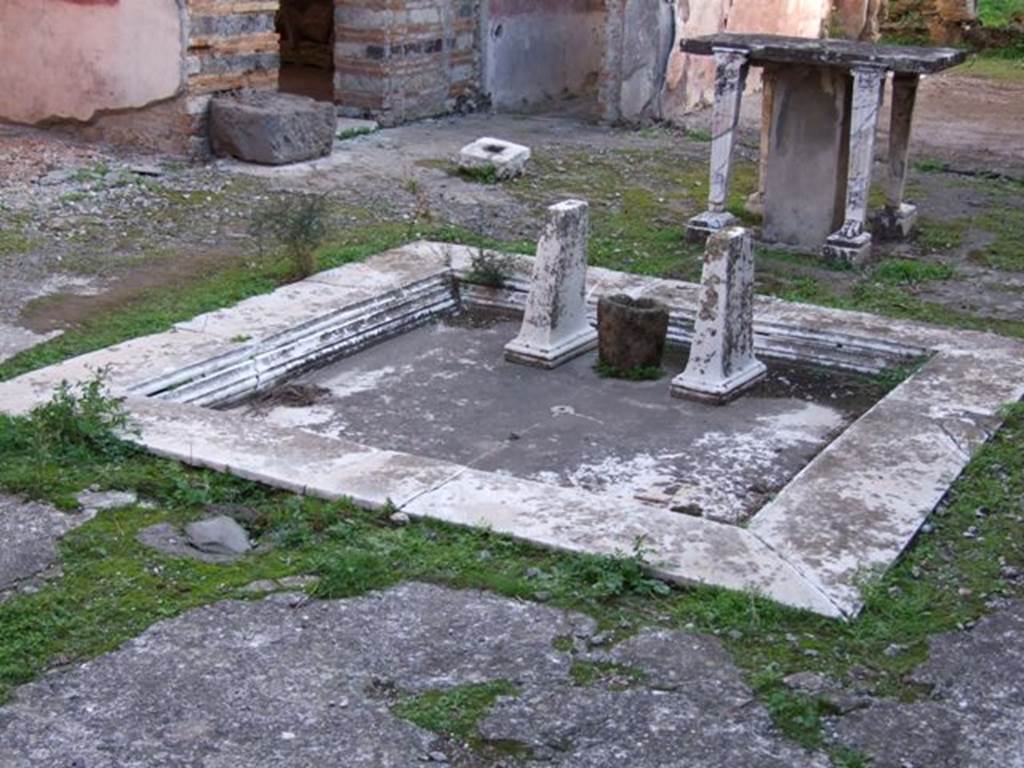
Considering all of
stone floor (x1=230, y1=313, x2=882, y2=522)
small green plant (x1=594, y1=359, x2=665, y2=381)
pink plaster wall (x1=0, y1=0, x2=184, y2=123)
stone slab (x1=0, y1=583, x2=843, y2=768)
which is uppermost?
pink plaster wall (x1=0, y1=0, x2=184, y2=123)

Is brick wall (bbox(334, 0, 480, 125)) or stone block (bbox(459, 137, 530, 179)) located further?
brick wall (bbox(334, 0, 480, 125))

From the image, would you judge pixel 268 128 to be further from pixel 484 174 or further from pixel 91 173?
pixel 484 174

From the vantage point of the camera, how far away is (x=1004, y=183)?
11617 mm

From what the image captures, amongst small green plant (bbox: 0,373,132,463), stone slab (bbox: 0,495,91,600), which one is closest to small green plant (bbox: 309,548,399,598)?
stone slab (bbox: 0,495,91,600)

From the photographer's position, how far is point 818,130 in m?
9.30

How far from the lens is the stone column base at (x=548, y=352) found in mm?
7312

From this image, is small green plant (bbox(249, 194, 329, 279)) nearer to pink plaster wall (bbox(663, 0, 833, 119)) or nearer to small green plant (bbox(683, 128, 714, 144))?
small green plant (bbox(683, 128, 714, 144))

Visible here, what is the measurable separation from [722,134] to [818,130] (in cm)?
57

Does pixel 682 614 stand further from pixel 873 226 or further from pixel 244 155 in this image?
pixel 244 155

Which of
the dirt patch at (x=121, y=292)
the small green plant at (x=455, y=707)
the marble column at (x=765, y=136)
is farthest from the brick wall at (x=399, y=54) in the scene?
the small green plant at (x=455, y=707)

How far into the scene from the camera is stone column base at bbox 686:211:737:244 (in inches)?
370

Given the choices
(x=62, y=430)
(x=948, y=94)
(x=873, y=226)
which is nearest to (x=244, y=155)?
(x=873, y=226)

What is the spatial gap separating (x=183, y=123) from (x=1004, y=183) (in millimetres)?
6046

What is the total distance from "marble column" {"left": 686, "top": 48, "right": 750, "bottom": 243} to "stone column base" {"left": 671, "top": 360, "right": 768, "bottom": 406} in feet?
7.80
